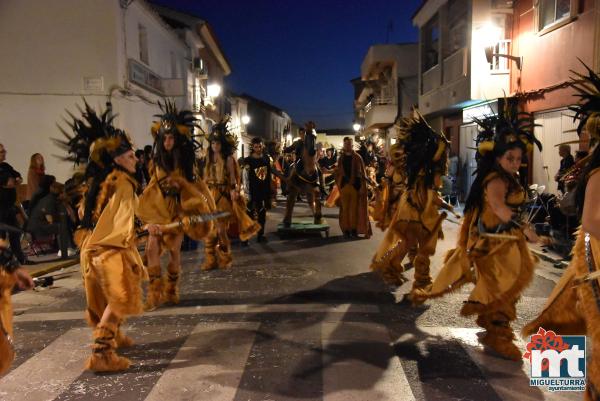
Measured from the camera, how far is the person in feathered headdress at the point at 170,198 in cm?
573

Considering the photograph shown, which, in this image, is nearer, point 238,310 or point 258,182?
point 238,310

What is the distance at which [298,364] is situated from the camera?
4.20 meters

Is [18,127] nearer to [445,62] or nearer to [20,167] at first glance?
[20,167]

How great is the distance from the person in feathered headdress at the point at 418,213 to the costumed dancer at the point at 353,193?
412cm

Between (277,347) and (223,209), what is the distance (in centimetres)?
418

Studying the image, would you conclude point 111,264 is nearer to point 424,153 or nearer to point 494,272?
point 494,272

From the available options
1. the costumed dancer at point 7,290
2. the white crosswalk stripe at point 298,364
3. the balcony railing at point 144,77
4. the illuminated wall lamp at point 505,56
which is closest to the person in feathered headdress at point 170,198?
the white crosswalk stripe at point 298,364

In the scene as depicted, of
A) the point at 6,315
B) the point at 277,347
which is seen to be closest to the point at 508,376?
the point at 277,347


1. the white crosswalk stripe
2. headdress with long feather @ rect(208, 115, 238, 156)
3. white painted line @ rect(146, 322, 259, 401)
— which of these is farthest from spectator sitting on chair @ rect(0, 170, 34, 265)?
white painted line @ rect(146, 322, 259, 401)

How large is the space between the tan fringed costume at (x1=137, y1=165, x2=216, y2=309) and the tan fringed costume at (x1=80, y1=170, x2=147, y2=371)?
1556mm

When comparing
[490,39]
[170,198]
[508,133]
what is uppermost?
[490,39]

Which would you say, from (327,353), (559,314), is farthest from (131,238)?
(559,314)

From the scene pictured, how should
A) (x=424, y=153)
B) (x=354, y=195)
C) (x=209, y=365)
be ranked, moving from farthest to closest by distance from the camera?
1. (x=354, y=195)
2. (x=424, y=153)
3. (x=209, y=365)

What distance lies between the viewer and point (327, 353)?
443 centimetres
